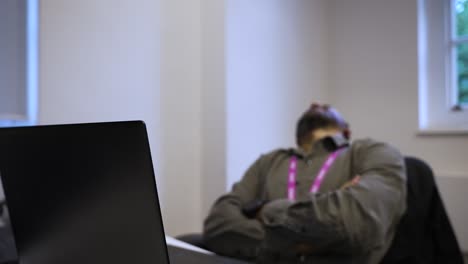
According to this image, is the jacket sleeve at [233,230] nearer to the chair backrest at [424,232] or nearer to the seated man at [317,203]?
the seated man at [317,203]

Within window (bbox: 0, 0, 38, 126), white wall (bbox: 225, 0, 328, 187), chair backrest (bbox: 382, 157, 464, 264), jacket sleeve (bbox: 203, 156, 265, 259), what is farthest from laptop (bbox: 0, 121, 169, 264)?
white wall (bbox: 225, 0, 328, 187)

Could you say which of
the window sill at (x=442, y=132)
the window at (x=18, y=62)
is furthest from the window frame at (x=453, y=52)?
the window at (x=18, y=62)

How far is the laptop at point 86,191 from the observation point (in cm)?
51

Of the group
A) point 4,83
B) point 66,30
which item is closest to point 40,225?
point 4,83

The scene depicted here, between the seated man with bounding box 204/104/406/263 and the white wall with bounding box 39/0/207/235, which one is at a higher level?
the white wall with bounding box 39/0/207/235

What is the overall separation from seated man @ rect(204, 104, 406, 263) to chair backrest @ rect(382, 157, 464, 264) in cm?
6

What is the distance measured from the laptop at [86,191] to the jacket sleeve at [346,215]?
874 millimetres

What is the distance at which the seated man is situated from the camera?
1316 mm

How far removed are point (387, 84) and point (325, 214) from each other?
46.6 inches

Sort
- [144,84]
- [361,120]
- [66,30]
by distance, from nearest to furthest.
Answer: [66,30], [144,84], [361,120]

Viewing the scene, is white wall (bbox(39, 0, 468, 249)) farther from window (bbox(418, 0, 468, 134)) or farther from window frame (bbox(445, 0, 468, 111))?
window frame (bbox(445, 0, 468, 111))

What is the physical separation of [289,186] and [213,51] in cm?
71

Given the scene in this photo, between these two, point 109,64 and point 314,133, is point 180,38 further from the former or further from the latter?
point 314,133

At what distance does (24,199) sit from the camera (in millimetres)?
557
